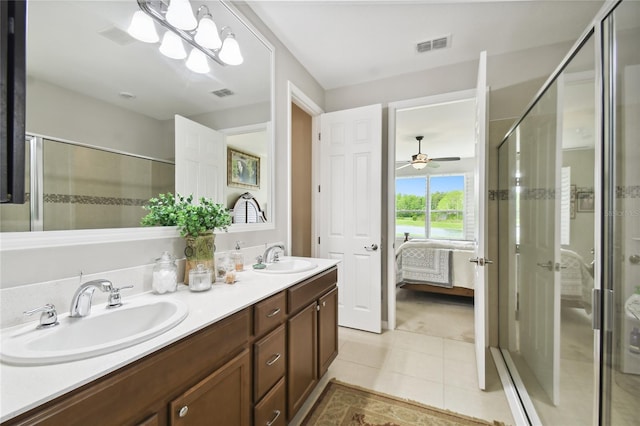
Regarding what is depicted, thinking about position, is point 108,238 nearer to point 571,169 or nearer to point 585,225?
point 585,225

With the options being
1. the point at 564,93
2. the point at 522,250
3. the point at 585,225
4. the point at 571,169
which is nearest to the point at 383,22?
the point at 564,93

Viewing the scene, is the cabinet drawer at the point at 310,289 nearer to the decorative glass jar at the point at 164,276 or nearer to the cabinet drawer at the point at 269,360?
the cabinet drawer at the point at 269,360

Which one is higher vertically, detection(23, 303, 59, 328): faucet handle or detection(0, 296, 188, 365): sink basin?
detection(23, 303, 59, 328): faucet handle

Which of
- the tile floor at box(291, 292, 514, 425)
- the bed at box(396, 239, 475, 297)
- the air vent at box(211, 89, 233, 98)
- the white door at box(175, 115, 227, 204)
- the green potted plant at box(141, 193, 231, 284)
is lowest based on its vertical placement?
the tile floor at box(291, 292, 514, 425)

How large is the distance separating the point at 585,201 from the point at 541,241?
23.6 inches

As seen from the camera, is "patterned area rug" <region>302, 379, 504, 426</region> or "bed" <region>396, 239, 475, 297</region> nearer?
"patterned area rug" <region>302, 379, 504, 426</region>

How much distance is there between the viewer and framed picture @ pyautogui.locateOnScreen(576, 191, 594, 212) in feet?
3.50

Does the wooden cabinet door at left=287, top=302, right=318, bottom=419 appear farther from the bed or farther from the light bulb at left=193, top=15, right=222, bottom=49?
the bed

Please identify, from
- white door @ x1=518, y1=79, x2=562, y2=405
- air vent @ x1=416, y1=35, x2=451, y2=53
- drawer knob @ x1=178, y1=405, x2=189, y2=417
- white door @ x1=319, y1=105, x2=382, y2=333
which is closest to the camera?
drawer knob @ x1=178, y1=405, x2=189, y2=417

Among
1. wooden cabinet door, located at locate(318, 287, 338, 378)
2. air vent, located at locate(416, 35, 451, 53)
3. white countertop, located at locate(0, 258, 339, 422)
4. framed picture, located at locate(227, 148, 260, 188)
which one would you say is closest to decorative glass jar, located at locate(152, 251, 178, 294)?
white countertop, located at locate(0, 258, 339, 422)

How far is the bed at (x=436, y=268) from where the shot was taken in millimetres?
3607

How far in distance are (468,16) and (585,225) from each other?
69.3 inches

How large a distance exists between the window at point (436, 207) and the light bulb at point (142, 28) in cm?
636

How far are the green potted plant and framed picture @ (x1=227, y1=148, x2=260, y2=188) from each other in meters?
0.45
